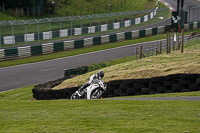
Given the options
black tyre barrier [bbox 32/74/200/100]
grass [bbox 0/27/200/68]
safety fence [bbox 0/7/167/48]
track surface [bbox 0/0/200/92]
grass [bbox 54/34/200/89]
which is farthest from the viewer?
safety fence [bbox 0/7/167/48]

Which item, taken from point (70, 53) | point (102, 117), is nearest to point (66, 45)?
point (70, 53)

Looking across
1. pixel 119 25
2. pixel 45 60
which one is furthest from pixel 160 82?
pixel 119 25

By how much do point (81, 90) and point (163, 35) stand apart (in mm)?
26640

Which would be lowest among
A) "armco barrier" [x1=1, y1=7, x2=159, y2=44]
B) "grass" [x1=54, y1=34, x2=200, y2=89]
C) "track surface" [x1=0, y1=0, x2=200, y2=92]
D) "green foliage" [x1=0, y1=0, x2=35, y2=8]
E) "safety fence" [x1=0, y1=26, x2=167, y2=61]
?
"track surface" [x1=0, y1=0, x2=200, y2=92]

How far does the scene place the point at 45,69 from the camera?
2378 centimetres

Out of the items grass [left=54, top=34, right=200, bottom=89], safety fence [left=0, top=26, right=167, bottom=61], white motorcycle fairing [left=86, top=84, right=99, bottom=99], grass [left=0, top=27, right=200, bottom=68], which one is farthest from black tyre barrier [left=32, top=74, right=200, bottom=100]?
grass [left=0, top=27, right=200, bottom=68]

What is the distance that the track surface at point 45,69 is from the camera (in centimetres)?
2044

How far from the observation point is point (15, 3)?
45219 mm

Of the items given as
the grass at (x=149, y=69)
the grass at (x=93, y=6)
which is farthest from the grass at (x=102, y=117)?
the grass at (x=93, y=6)

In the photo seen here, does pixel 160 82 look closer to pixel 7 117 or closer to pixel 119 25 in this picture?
pixel 7 117

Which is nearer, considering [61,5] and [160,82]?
[160,82]

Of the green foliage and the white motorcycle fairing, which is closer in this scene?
the white motorcycle fairing

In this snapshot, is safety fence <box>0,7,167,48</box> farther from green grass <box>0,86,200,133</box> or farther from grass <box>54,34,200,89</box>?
green grass <box>0,86,200,133</box>

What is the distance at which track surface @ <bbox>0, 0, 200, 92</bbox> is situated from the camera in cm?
2044
